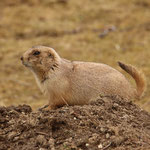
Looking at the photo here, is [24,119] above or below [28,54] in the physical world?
below

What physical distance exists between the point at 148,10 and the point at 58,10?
4051mm

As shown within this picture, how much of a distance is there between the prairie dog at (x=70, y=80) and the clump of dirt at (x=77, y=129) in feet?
2.91

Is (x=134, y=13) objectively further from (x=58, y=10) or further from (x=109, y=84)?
(x=109, y=84)

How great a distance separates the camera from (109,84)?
5914mm

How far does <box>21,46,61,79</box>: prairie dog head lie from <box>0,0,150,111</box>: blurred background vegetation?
2972 millimetres

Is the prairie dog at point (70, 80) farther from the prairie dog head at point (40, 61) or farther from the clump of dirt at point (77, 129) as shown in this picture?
the clump of dirt at point (77, 129)

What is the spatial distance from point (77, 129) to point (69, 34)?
9633mm

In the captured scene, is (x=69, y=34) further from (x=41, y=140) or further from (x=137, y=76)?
(x=41, y=140)

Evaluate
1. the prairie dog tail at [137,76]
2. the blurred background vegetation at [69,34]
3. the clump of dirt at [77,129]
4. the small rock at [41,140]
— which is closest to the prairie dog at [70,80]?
the prairie dog tail at [137,76]

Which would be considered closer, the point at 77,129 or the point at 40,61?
the point at 77,129

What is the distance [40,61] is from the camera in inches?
233

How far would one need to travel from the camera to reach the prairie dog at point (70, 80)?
19.0 feet

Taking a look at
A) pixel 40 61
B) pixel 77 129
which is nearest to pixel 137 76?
pixel 40 61

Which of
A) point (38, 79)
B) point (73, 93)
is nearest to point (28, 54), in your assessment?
point (38, 79)
